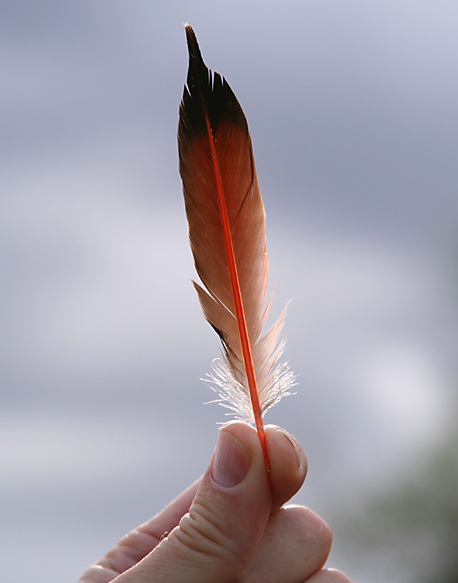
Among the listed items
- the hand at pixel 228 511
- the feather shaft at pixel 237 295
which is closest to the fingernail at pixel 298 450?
the hand at pixel 228 511

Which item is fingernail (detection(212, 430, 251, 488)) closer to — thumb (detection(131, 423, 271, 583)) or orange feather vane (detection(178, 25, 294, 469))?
thumb (detection(131, 423, 271, 583))

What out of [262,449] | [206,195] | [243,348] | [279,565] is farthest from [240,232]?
[279,565]

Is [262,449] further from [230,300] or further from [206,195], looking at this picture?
[206,195]

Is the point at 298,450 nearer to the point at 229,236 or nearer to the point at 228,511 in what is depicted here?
the point at 228,511

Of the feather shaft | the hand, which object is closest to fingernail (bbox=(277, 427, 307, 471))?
the hand

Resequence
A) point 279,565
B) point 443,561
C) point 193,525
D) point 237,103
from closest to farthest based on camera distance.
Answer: point 193,525 → point 237,103 → point 279,565 → point 443,561

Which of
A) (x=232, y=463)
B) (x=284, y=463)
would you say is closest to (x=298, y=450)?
(x=284, y=463)
